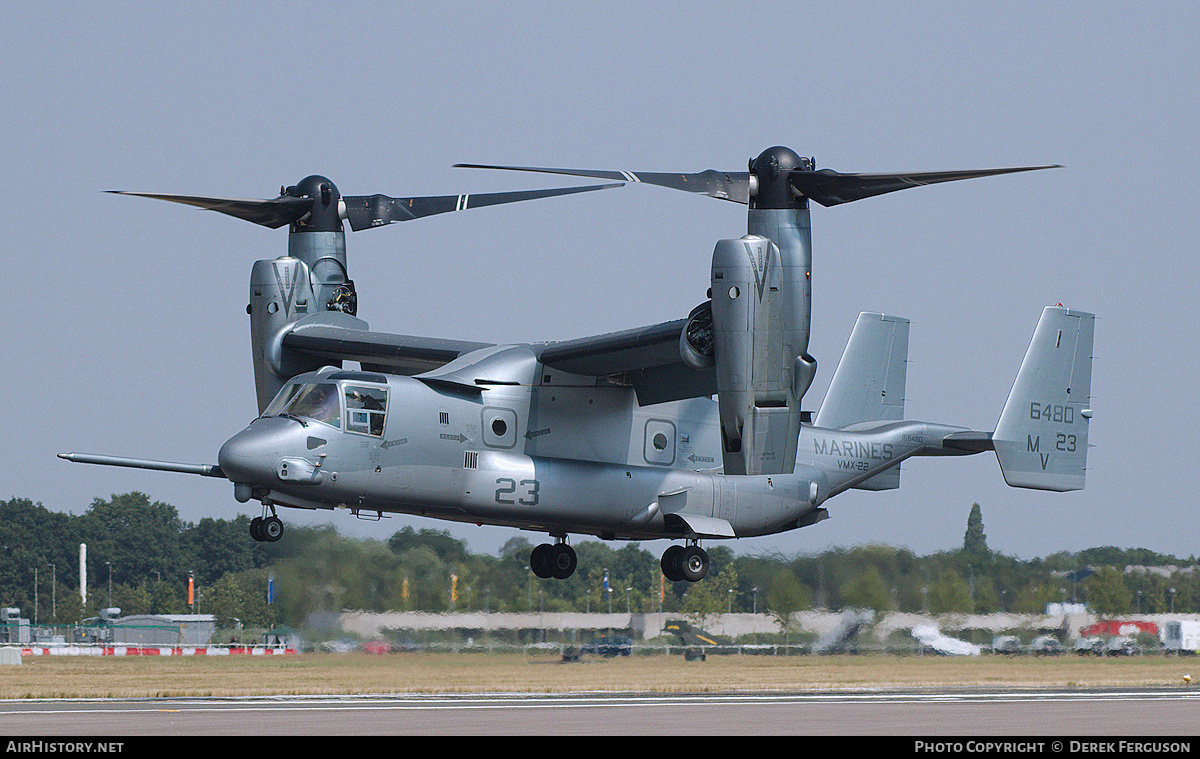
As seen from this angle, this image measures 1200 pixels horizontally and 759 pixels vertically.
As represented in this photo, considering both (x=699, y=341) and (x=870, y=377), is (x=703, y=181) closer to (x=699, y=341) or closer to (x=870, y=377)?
(x=699, y=341)

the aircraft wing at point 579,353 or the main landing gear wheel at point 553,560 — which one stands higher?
the aircraft wing at point 579,353

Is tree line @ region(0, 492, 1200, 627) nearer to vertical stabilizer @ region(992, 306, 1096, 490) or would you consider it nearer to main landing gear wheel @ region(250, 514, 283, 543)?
main landing gear wheel @ region(250, 514, 283, 543)

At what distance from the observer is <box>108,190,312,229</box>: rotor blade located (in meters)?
27.7

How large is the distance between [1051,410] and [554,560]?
1002cm

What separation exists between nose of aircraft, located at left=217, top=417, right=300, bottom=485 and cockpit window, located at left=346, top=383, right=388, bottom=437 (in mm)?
884

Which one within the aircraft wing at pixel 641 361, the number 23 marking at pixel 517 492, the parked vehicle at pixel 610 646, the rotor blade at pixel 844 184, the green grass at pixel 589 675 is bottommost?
the green grass at pixel 589 675

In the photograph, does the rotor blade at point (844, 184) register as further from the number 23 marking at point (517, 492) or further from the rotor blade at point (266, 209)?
the rotor blade at point (266, 209)

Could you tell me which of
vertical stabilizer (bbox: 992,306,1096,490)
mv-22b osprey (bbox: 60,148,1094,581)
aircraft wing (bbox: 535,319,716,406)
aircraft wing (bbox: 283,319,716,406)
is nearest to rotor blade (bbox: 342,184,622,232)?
mv-22b osprey (bbox: 60,148,1094,581)

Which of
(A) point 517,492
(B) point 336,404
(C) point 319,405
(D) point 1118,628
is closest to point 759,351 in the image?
(A) point 517,492

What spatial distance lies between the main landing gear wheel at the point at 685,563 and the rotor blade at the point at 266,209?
9245mm

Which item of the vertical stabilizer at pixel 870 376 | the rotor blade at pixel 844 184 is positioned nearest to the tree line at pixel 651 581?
the vertical stabilizer at pixel 870 376

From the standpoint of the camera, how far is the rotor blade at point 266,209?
27.7 metres

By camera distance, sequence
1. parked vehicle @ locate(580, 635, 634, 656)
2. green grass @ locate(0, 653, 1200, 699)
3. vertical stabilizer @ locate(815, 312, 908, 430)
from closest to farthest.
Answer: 1. green grass @ locate(0, 653, 1200, 699)
2. parked vehicle @ locate(580, 635, 634, 656)
3. vertical stabilizer @ locate(815, 312, 908, 430)

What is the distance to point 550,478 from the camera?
2453 centimetres
